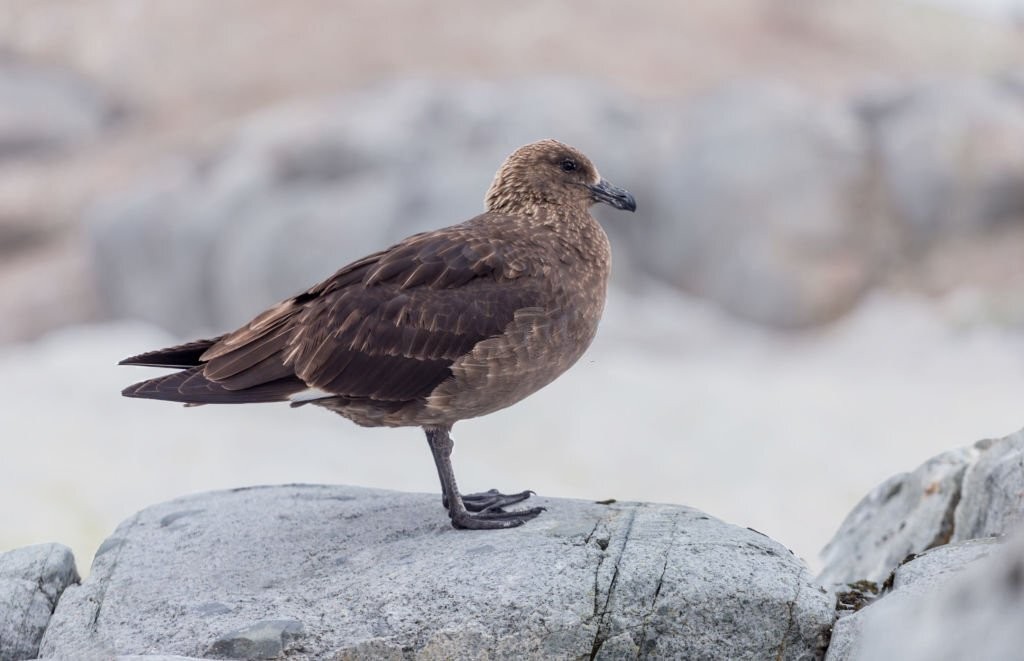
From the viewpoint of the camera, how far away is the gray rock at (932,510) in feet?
16.2

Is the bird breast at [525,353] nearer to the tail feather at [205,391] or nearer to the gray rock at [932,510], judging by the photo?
the tail feather at [205,391]

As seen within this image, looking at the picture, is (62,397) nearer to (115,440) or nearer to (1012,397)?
(115,440)

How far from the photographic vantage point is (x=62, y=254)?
18547mm

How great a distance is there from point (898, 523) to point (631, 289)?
28.4 feet

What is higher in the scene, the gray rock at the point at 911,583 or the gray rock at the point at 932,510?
the gray rock at the point at 932,510

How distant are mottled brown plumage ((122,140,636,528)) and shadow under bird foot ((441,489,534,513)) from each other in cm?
3

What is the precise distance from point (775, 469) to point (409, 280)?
288 inches

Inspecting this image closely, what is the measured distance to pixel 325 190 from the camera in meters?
15.1

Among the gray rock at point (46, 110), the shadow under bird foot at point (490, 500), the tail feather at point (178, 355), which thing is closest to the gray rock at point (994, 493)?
the shadow under bird foot at point (490, 500)

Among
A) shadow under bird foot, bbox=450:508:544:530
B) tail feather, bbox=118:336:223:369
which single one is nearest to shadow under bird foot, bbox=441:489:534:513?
shadow under bird foot, bbox=450:508:544:530

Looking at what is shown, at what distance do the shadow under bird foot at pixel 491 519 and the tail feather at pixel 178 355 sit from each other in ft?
4.29

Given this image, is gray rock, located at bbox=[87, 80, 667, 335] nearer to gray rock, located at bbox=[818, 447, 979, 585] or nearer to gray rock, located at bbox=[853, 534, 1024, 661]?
gray rock, located at bbox=[818, 447, 979, 585]

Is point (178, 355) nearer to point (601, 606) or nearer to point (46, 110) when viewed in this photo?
point (601, 606)

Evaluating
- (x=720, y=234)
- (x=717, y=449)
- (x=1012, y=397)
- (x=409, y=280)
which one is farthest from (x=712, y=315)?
(x=409, y=280)
